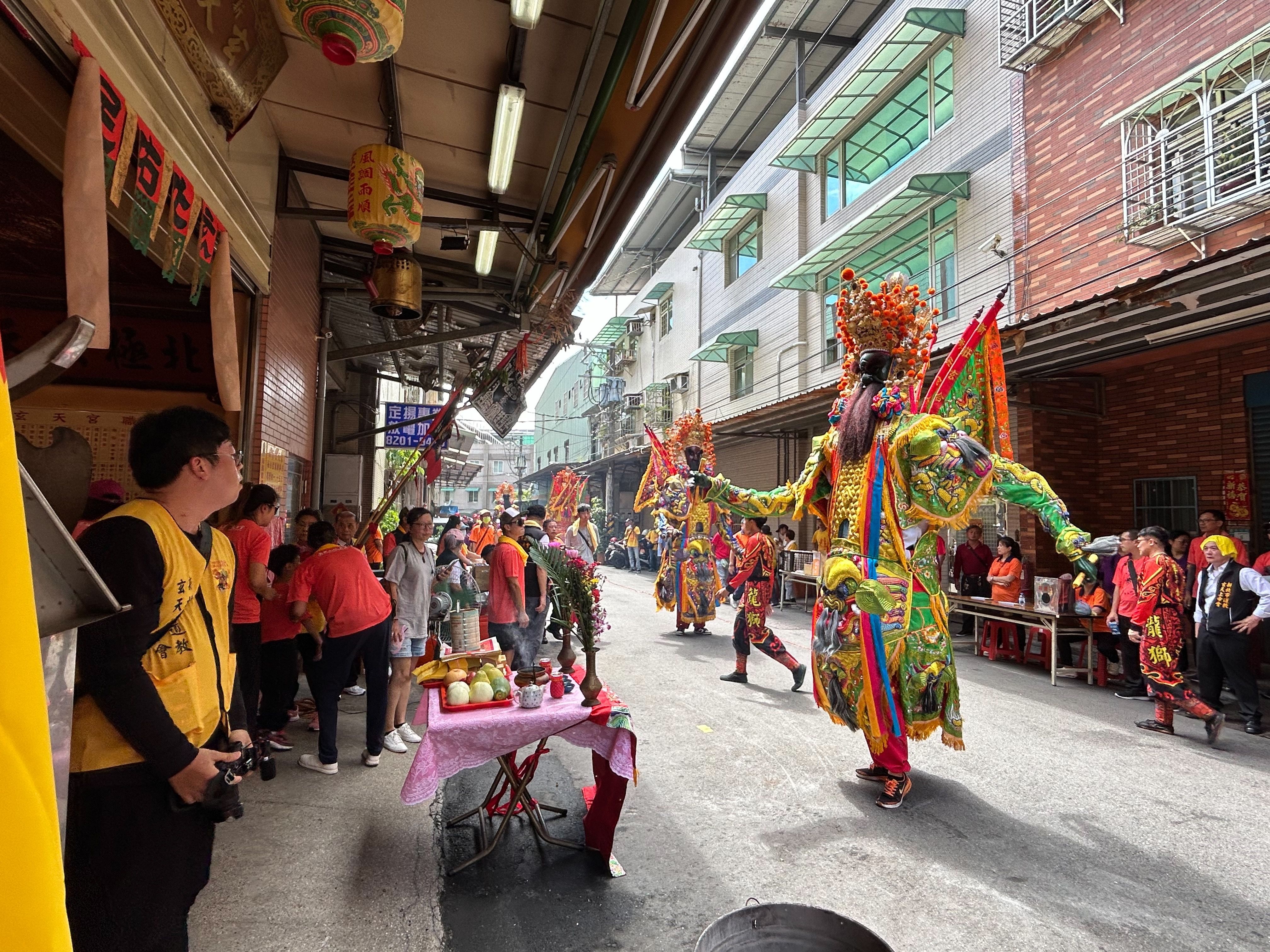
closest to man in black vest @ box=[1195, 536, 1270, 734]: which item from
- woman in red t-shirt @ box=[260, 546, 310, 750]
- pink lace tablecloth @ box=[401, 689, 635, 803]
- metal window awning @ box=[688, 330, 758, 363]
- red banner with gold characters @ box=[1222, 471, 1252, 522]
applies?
red banner with gold characters @ box=[1222, 471, 1252, 522]

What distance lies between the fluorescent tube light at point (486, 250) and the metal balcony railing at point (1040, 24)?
882 cm

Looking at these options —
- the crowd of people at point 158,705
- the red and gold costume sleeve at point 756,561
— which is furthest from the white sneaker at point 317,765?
the red and gold costume sleeve at point 756,561

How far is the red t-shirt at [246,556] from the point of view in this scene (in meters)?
4.48

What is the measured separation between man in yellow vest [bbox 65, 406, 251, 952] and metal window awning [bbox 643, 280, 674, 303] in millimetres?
23295

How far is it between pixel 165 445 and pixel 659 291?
24138mm

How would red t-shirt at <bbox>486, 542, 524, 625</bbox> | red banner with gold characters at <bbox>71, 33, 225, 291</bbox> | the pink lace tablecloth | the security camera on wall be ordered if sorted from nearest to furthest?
red banner with gold characters at <bbox>71, 33, 225, 291</bbox> < the pink lace tablecloth < red t-shirt at <bbox>486, 542, 524, 625</bbox> < the security camera on wall

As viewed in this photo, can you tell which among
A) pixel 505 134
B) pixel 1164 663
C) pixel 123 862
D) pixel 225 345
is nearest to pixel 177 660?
pixel 123 862

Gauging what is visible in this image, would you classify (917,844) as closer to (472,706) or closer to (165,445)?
(472,706)

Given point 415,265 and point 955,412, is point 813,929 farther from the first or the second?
point 415,265

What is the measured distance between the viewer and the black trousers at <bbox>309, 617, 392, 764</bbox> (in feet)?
14.6

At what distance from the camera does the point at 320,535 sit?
498 cm

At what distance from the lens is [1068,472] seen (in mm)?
9953

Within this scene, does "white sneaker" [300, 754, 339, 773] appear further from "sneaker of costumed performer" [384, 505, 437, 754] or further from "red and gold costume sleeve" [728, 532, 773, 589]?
"red and gold costume sleeve" [728, 532, 773, 589]

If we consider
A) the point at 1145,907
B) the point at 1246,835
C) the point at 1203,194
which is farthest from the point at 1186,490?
the point at 1145,907
